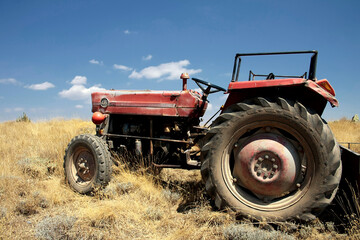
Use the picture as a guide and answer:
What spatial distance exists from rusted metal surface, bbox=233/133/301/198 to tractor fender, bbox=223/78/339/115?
528 mm

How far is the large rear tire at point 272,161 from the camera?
2551 millimetres

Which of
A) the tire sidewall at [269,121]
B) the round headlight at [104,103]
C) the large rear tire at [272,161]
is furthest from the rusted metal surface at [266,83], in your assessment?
the round headlight at [104,103]

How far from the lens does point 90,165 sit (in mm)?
4004

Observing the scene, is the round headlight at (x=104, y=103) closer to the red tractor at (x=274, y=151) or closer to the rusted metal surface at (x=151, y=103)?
the rusted metal surface at (x=151, y=103)

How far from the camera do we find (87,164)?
13.2ft

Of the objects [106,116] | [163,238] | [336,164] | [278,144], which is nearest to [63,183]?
[106,116]

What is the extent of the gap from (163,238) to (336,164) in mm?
1915

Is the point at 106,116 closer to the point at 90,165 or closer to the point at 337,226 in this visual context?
the point at 90,165

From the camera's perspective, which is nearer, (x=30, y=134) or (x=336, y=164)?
(x=336, y=164)

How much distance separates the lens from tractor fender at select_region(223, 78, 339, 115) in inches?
106

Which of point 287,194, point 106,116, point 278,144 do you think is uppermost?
point 106,116

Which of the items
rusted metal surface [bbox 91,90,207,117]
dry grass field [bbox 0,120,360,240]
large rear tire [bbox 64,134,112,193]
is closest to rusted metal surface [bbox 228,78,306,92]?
rusted metal surface [bbox 91,90,207,117]

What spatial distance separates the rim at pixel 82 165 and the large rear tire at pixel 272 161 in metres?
2.00

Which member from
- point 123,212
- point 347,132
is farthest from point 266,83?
point 347,132
